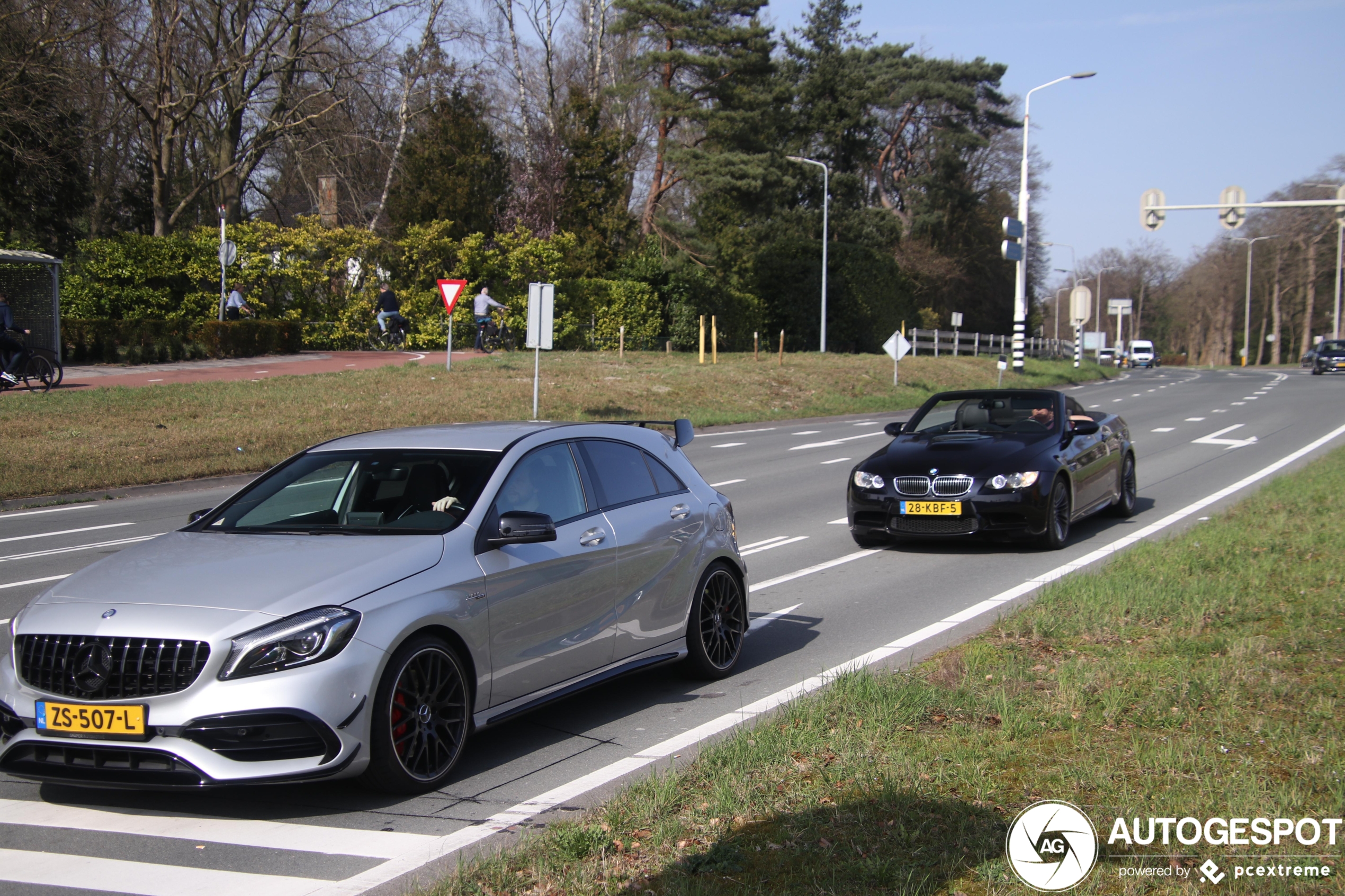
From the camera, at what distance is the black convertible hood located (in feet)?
35.0

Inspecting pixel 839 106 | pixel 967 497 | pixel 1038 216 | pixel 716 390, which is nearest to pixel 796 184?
pixel 839 106

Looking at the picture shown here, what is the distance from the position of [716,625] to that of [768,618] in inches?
67.3

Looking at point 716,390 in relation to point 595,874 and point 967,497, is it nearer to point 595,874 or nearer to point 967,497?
point 967,497

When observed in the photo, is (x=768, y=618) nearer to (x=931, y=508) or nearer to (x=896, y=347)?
(x=931, y=508)

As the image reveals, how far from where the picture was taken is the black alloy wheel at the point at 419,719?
4.64m

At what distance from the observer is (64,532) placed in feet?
41.6

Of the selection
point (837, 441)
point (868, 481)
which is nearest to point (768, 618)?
point (868, 481)

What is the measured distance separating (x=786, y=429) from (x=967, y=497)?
656 inches

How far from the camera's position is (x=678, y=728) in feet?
19.0

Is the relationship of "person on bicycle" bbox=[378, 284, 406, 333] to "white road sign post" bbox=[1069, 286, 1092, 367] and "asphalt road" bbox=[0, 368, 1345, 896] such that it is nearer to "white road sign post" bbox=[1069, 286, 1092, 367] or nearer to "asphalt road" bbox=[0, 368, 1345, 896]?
"asphalt road" bbox=[0, 368, 1345, 896]

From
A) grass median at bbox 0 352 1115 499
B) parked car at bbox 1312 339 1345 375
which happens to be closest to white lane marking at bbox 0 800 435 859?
grass median at bbox 0 352 1115 499

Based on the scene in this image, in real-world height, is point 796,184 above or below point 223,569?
above

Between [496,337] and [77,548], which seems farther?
[496,337]

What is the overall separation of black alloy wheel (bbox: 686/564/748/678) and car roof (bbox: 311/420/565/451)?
4.18 ft
